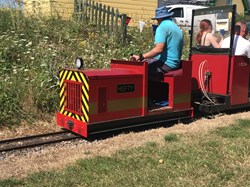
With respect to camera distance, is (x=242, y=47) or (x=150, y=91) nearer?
(x=150, y=91)

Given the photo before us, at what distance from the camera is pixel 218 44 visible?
7812mm

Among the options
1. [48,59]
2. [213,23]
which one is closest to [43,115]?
[48,59]

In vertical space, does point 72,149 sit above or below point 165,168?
below

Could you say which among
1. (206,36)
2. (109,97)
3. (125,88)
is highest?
(206,36)

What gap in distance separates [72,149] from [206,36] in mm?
3814

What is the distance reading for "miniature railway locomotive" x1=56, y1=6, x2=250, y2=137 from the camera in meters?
6.04

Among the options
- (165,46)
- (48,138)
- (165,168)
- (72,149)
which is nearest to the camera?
(165,168)

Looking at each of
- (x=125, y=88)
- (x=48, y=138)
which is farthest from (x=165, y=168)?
(x=48, y=138)

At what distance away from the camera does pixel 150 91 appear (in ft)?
24.4

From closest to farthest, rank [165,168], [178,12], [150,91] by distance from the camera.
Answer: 1. [165,168]
2. [150,91]
3. [178,12]

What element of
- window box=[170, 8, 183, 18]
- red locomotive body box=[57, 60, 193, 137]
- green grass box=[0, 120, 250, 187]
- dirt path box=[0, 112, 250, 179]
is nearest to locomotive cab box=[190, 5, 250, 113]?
dirt path box=[0, 112, 250, 179]

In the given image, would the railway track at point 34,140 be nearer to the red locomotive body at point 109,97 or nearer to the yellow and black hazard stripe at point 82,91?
the red locomotive body at point 109,97

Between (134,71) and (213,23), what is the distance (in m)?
2.31

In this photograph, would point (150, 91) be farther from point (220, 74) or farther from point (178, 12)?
point (178, 12)
